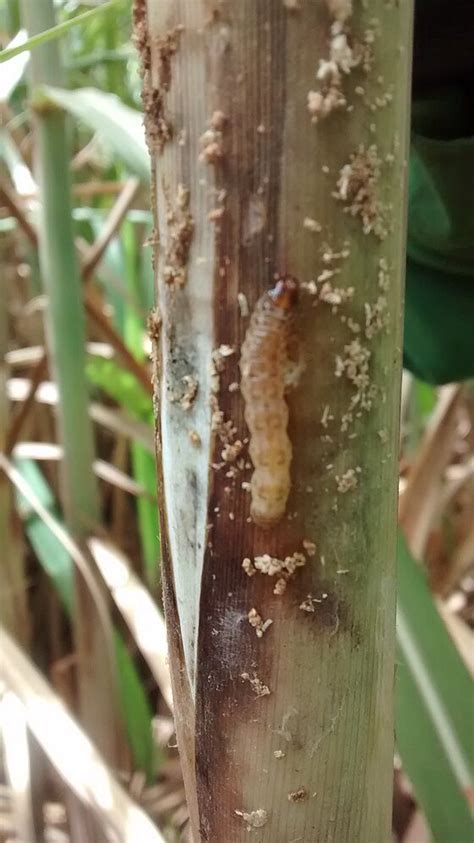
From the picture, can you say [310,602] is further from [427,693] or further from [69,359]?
[69,359]

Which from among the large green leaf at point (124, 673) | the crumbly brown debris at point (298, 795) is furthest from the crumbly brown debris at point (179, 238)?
the large green leaf at point (124, 673)

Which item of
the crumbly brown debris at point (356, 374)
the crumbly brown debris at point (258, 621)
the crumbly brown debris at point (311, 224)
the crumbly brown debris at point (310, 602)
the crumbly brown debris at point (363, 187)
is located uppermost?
A: the crumbly brown debris at point (363, 187)

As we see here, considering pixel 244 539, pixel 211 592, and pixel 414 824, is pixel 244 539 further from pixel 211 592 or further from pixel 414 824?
pixel 414 824

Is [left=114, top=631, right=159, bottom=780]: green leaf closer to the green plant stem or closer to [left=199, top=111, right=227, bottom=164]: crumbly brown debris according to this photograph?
the green plant stem

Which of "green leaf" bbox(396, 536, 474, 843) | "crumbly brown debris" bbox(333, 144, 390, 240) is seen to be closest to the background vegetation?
"green leaf" bbox(396, 536, 474, 843)

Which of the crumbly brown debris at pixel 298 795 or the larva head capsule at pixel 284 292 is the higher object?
the larva head capsule at pixel 284 292

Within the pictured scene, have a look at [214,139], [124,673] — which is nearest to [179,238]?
[214,139]

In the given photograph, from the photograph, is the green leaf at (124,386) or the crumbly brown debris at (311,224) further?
the green leaf at (124,386)

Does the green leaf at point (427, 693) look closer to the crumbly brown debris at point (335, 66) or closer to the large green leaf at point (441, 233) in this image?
the large green leaf at point (441, 233)
